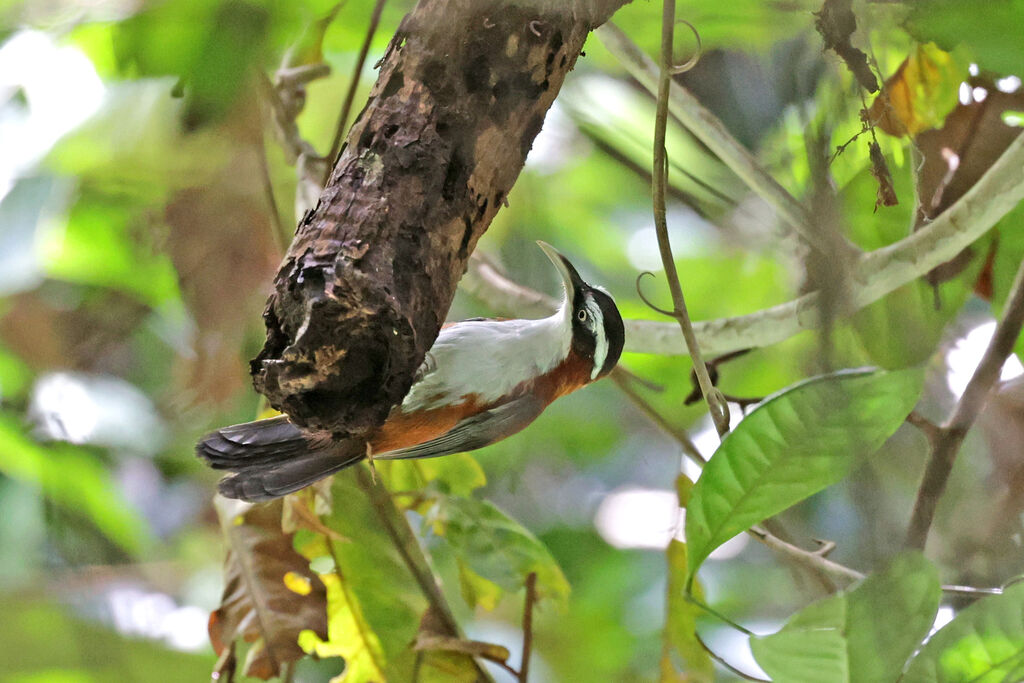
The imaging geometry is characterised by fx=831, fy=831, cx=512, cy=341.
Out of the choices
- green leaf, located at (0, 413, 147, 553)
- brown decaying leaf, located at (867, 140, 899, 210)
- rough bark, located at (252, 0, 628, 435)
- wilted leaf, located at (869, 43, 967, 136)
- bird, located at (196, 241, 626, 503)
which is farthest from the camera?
green leaf, located at (0, 413, 147, 553)

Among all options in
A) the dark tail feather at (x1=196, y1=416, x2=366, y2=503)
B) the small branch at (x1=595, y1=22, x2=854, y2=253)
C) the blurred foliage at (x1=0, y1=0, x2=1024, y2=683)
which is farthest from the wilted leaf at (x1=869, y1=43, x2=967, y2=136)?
the dark tail feather at (x1=196, y1=416, x2=366, y2=503)

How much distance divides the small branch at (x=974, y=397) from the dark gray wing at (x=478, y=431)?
0.53 metres

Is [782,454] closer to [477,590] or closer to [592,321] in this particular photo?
[592,321]

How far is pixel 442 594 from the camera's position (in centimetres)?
138

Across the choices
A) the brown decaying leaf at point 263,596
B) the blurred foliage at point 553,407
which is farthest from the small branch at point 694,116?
the brown decaying leaf at point 263,596

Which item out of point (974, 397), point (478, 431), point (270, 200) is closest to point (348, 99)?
point (270, 200)

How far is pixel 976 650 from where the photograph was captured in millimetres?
861

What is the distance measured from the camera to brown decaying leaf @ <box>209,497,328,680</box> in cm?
123

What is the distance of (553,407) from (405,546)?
0.49 meters

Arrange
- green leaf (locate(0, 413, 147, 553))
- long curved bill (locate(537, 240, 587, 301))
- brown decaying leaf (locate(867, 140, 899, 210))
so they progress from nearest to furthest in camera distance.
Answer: brown decaying leaf (locate(867, 140, 899, 210))
long curved bill (locate(537, 240, 587, 301))
green leaf (locate(0, 413, 147, 553))

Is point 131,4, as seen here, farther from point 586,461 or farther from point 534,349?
point 586,461

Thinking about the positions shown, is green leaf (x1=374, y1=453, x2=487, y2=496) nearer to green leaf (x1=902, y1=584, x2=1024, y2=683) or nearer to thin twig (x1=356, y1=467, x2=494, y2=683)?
thin twig (x1=356, y1=467, x2=494, y2=683)

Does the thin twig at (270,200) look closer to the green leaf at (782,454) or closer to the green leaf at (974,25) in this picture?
the green leaf at (782,454)

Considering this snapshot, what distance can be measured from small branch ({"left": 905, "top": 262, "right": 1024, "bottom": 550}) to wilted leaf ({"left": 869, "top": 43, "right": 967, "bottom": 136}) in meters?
0.26
